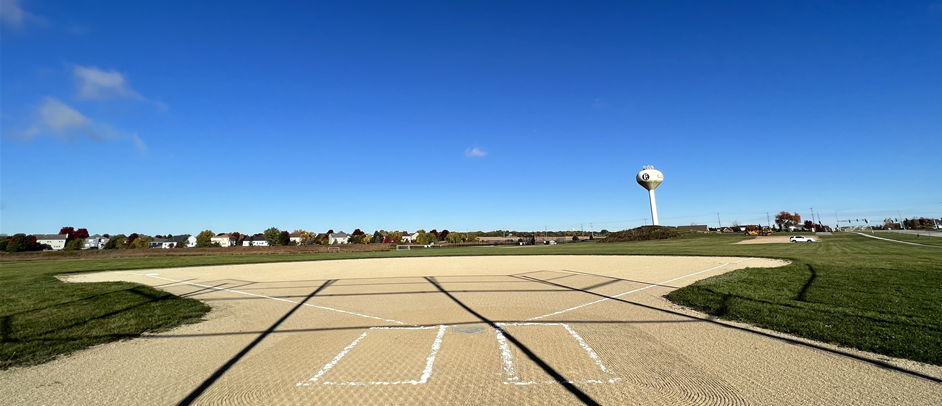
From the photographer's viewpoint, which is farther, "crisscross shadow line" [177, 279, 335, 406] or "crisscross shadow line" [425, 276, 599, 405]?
"crisscross shadow line" [177, 279, 335, 406]

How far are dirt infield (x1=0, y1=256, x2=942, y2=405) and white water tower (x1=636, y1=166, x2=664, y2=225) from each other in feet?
301

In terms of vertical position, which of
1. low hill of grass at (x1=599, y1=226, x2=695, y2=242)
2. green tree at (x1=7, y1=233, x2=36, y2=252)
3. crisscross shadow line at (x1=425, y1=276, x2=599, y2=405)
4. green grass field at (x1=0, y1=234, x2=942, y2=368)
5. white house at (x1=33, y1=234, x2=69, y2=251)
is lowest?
crisscross shadow line at (x1=425, y1=276, x2=599, y2=405)

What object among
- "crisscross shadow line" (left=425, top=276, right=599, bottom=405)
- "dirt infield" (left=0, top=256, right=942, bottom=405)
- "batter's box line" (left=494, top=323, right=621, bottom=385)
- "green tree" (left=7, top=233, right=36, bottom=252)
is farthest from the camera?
"green tree" (left=7, top=233, right=36, bottom=252)

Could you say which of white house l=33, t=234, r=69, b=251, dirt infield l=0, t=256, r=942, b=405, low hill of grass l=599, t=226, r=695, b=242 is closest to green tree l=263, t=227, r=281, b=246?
white house l=33, t=234, r=69, b=251

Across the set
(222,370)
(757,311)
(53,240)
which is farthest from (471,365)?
(53,240)

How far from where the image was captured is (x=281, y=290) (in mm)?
13336

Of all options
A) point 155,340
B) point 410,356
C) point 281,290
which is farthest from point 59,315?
point 410,356

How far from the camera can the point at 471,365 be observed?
5.04 meters

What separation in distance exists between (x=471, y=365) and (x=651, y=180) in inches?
3833

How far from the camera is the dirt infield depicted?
4.12m

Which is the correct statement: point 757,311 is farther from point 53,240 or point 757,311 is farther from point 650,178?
point 53,240

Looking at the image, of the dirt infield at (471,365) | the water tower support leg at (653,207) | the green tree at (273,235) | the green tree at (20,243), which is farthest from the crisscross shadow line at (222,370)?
the green tree at (273,235)

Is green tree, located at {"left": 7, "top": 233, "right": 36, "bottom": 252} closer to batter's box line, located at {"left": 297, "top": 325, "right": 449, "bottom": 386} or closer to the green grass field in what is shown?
the green grass field

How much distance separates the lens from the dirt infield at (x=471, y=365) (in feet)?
13.5
